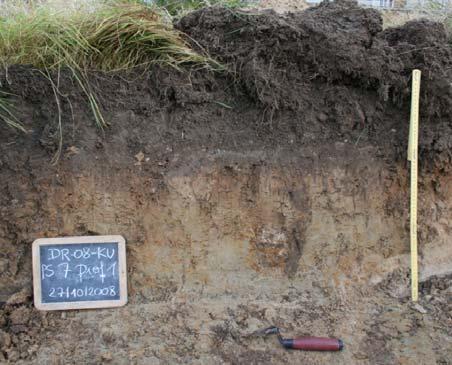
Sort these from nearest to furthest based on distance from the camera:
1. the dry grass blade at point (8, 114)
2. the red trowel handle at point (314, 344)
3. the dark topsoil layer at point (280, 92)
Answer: the red trowel handle at point (314, 344), the dry grass blade at point (8, 114), the dark topsoil layer at point (280, 92)

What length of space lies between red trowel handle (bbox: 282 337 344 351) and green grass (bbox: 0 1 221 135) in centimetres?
194

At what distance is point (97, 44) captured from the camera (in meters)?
3.12

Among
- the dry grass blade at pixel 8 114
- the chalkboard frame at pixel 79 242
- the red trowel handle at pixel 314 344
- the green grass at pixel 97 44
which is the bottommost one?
the red trowel handle at pixel 314 344

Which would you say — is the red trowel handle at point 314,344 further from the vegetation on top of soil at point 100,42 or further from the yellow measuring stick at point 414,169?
the vegetation on top of soil at point 100,42

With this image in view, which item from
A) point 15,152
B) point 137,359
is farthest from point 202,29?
point 137,359

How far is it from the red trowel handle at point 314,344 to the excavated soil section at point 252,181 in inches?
6.0

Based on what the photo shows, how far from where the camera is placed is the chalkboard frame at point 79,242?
2.94 meters

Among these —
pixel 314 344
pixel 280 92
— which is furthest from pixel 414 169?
pixel 314 344

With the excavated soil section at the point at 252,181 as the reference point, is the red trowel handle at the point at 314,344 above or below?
below

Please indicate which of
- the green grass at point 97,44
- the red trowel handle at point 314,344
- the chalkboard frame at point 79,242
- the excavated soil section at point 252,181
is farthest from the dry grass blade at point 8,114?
the red trowel handle at point 314,344

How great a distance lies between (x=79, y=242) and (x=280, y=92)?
1.78m

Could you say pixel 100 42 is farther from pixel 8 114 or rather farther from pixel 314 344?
pixel 314 344

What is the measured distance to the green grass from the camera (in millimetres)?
3047

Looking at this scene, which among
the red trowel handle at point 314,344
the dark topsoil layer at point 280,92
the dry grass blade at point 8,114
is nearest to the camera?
the red trowel handle at point 314,344
